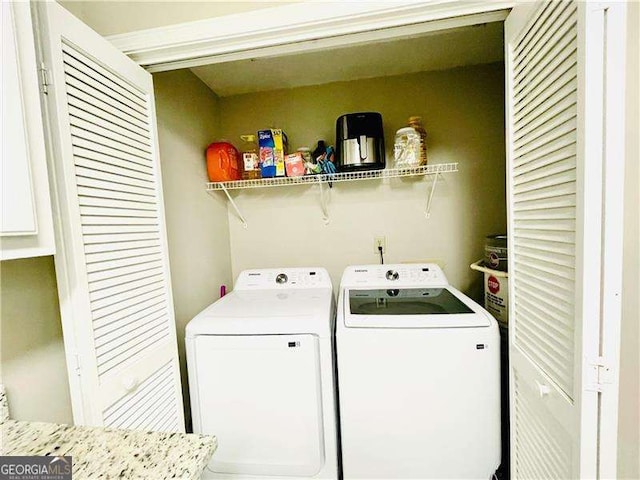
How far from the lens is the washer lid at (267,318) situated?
141cm

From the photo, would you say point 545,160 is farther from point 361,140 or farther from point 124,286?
point 124,286

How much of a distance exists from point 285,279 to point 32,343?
4.17ft

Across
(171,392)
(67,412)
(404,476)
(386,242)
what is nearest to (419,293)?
(386,242)

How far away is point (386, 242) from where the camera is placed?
2250mm

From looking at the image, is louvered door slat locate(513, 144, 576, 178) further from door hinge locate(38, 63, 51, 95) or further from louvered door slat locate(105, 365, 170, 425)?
louvered door slat locate(105, 365, 170, 425)

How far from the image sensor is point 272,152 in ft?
6.49

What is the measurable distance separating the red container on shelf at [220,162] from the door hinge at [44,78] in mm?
1196

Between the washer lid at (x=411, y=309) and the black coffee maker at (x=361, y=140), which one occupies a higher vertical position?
the black coffee maker at (x=361, y=140)

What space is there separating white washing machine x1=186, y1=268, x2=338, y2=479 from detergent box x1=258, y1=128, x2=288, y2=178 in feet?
3.12

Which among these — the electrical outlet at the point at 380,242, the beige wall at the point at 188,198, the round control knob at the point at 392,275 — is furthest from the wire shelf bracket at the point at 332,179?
the round control knob at the point at 392,275

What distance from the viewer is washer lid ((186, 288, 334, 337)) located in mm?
1411

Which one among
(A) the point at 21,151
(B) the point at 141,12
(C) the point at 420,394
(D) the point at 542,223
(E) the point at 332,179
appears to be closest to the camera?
(A) the point at 21,151

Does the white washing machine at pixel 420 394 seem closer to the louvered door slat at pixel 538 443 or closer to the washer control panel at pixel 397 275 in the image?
the louvered door slat at pixel 538 443

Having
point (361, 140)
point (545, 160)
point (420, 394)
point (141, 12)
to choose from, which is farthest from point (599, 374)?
point (141, 12)
